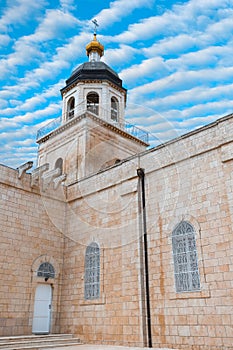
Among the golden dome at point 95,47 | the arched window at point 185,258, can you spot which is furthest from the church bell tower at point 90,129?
the arched window at point 185,258

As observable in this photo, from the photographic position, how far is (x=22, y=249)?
38.2 ft

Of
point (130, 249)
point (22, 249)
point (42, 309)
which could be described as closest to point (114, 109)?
point (22, 249)

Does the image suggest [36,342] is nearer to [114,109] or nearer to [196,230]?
[196,230]

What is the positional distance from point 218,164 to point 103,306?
5.76m

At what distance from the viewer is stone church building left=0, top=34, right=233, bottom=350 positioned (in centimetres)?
838

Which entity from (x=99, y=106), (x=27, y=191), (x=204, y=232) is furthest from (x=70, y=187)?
(x=204, y=232)

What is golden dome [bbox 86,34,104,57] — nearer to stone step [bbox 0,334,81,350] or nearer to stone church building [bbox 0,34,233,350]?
stone church building [bbox 0,34,233,350]

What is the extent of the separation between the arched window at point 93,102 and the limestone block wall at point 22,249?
665cm

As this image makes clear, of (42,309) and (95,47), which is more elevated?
(95,47)

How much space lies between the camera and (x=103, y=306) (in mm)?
10578

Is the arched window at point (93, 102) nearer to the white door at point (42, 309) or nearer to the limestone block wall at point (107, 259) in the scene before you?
the limestone block wall at point (107, 259)

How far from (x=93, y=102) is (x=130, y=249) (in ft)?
35.6

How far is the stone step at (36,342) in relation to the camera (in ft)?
29.8

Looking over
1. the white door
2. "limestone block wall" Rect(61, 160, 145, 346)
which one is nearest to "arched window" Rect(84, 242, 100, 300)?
"limestone block wall" Rect(61, 160, 145, 346)
